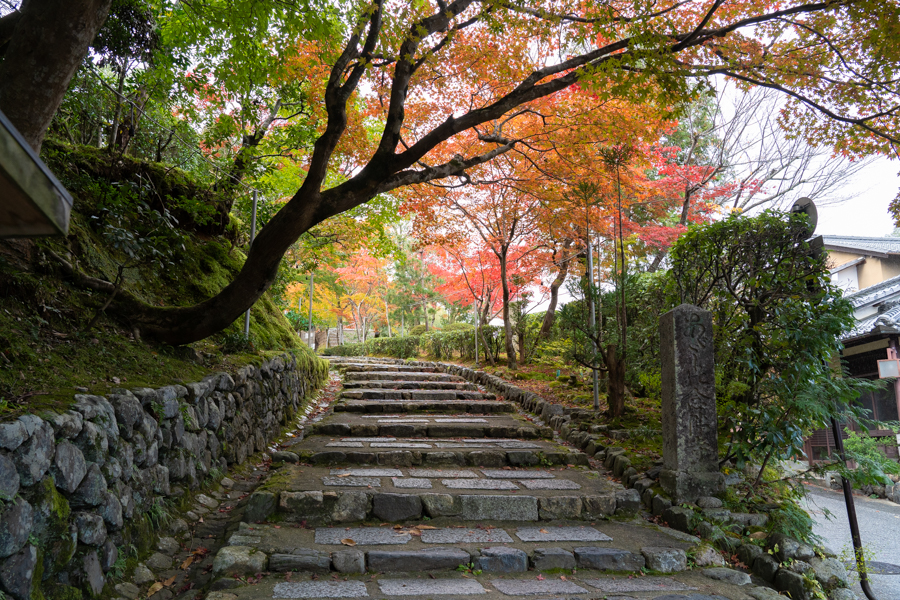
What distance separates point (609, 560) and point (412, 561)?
159cm

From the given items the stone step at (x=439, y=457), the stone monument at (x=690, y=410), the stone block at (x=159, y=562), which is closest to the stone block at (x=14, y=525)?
the stone block at (x=159, y=562)

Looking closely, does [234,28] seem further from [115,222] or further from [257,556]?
[257,556]

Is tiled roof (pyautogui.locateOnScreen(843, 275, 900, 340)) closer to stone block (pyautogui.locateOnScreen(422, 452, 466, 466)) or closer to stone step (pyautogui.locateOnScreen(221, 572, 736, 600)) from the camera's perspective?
stone step (pyautogui.locateOnScreen(221, 572, 736, 600))

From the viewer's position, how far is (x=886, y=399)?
9.48 m

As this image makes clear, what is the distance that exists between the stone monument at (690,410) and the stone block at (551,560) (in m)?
1.47

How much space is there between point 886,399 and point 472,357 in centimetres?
985

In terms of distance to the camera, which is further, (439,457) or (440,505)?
(439,457)

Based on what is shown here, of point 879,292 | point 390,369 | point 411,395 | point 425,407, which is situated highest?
point 879,292

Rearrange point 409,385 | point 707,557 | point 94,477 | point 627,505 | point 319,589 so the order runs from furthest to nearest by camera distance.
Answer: point 409,385, point 627,505, point 707,557, point 319,589, point 94,477

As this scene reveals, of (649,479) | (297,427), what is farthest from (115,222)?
(649,479)

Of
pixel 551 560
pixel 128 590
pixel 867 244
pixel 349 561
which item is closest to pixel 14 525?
pixel 128 590

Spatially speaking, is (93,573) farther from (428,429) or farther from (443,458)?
(428,429)

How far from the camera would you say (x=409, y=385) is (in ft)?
35.4

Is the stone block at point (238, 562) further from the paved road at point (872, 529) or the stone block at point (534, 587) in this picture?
the paved road at point (872, 529)
